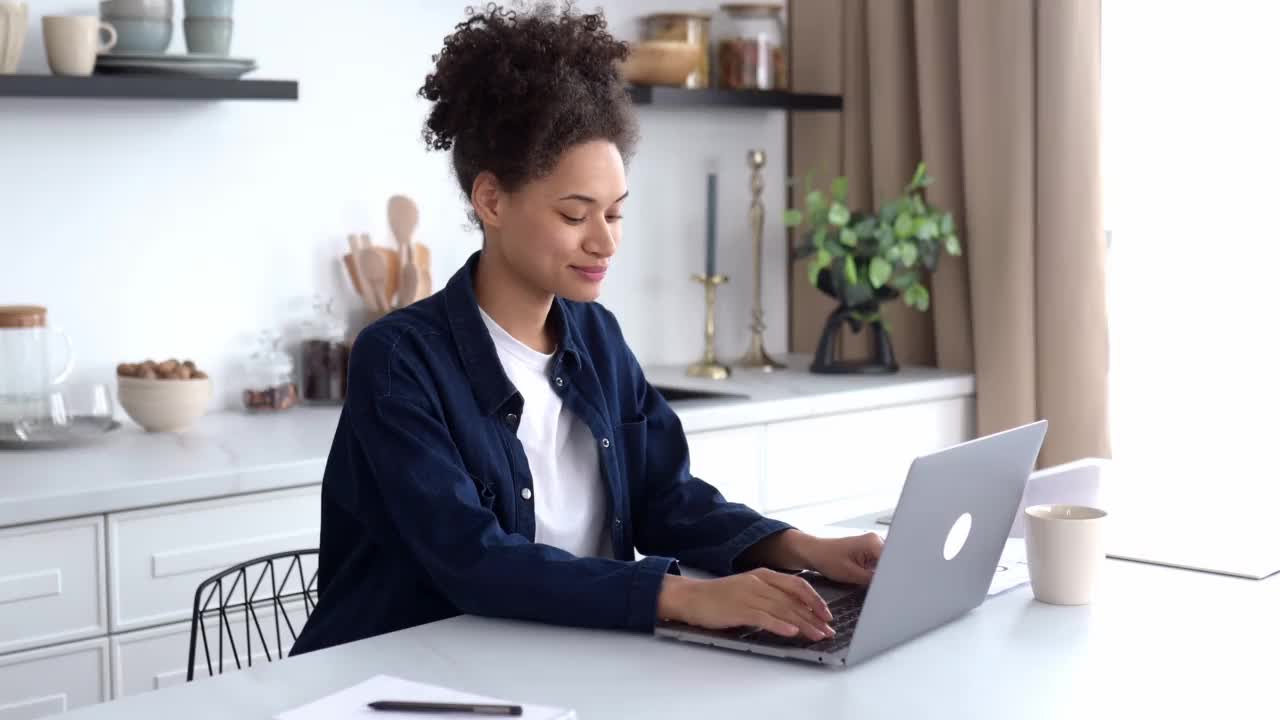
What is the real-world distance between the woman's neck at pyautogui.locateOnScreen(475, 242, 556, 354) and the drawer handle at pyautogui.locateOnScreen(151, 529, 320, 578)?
834 millimetres

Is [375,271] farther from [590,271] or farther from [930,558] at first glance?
[930,558]

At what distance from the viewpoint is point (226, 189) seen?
9.54ft

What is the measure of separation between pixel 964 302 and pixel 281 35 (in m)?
1.60

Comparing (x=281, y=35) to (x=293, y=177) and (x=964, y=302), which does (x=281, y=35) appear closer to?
(x=293, y=177)

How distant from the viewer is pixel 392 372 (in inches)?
60.1

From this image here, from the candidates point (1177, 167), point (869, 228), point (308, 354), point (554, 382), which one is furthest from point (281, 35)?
point (1177, 167)

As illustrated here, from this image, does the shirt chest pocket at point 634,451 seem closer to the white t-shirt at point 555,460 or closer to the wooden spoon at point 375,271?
the white t-shirt at point 555,460

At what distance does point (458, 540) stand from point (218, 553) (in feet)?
3.18

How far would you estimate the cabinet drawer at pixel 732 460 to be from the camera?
2.86 metres

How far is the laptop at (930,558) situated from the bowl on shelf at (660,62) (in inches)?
81.4

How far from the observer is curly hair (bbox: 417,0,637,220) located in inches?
62.4

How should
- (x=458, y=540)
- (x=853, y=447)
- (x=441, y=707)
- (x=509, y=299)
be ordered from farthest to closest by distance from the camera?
(x=853, y=447)
(x=509, y=299)
(x=458, y=540)
(x=441, y=707)

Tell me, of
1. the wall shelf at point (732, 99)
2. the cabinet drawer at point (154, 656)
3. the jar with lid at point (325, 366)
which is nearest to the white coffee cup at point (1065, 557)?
the cabinet drawer at point (154, 656)

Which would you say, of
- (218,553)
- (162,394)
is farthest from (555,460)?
(162,394)
